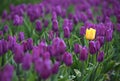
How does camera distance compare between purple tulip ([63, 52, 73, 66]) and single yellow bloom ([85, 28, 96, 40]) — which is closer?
purple tulip ([63, 52, 73, 66])

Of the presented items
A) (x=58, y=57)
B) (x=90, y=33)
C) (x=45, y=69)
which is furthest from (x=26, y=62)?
(x=90, y=33)

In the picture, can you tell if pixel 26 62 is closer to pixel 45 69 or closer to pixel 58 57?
pixel 45 69

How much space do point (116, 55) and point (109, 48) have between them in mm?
345

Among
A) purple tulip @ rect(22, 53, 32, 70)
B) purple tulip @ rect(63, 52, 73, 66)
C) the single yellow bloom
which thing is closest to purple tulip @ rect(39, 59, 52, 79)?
purple tulip @ rect(22, 53, 32, 70)

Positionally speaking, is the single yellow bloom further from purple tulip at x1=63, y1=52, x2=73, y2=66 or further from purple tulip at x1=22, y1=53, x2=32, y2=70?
purple tulip at x1=22, y1=53, x2=32, y2=70

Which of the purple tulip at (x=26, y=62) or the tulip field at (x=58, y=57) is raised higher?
the purple tulip at (x=26, y=62)

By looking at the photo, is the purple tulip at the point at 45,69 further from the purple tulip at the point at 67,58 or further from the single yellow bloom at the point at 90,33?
the single yellow bloom at the point at 90,33

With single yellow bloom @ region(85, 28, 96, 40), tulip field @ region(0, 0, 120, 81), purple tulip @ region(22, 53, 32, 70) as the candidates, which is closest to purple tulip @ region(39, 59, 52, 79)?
tulip field @ region(0, 0, 120, 81)

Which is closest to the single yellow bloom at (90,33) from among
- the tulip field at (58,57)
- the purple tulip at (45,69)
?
the tulip field at (58,57)

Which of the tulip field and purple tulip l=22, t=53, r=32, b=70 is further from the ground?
purple tulip l=22, t=53, r=32, b=70

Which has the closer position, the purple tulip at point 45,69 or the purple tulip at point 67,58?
the purple tulip at point 45,69

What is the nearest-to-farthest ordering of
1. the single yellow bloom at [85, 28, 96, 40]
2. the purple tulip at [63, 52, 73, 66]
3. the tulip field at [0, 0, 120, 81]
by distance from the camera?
the tulip field at [0, 0, 120, 81] < the purple tulip at [63, 52, 73, 66] < the single yellow bloom at [85, 28, 96, 40]

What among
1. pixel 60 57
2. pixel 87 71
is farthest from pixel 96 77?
pixel 60 57

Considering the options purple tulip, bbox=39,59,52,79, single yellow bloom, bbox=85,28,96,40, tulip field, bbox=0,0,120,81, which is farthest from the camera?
single yellow bloom, bbox=85,28,96,40
